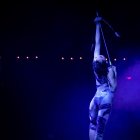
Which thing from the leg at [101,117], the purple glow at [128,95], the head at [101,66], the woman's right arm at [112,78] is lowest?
the leg at [101,117]

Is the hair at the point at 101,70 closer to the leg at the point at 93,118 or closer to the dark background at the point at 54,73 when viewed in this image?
the leg at the point at 93,118

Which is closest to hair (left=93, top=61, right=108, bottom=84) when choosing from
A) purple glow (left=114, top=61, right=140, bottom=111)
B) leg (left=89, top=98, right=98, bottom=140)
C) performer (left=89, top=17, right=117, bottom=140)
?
performer (left=89, top=17, right=117, bottom=140)

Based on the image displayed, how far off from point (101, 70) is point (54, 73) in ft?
10.2

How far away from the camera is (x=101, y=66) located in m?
6.03

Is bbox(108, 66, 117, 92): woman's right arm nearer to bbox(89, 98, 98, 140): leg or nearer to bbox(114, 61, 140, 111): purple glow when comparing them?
bbox(89, 98, 98, 140): leg

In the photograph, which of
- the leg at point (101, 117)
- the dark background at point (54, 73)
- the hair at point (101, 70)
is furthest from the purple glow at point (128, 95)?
the leg at point (101, 117)

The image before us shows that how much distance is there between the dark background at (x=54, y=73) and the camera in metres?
8.46

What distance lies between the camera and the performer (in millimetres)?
5996

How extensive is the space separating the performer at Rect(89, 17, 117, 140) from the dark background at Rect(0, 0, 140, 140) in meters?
2.41

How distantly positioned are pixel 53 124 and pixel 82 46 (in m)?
2.09

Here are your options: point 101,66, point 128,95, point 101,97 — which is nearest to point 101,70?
point 101,66

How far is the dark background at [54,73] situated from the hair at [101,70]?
2399 millimetres

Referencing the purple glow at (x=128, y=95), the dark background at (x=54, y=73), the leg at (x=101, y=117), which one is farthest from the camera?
the purple glow at (x=128, y=95)

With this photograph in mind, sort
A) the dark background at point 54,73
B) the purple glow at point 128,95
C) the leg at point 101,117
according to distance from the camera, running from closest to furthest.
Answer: the leg at point 101,117 < the dark background at point 54,73 < the purple glow at point 128,95
